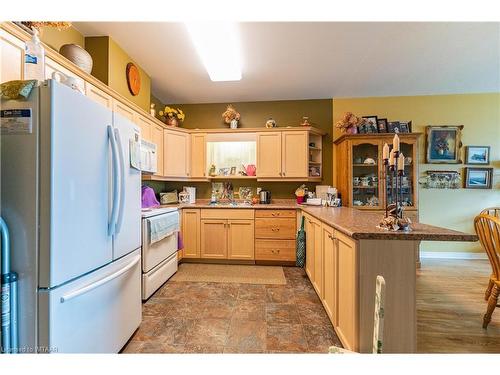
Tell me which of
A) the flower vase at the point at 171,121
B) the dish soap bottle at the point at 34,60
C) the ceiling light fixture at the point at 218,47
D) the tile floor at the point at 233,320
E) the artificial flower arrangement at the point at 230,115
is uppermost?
the ceiling light fixture at the point at 218,47

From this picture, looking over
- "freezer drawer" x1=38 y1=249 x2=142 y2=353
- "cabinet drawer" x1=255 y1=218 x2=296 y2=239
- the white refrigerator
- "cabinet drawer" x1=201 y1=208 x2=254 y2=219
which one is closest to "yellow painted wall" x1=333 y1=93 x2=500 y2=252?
"cabinet drawer" x1=255 y1=218 x2=296 y2=239

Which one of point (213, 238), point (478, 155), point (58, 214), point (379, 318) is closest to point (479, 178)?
point (478, 155)

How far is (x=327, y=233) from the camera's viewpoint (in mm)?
2041

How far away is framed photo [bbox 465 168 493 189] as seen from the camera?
384 centimetres

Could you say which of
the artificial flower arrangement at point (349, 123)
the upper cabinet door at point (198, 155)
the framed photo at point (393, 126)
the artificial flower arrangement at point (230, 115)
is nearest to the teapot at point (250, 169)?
the upper cabinet door at point (198, 155)

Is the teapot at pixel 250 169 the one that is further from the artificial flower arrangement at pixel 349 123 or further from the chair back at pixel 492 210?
the chair back at pixel 492 210

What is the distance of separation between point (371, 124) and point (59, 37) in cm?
Answer: 432

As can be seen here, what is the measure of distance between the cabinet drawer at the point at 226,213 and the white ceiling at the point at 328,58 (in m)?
1.98

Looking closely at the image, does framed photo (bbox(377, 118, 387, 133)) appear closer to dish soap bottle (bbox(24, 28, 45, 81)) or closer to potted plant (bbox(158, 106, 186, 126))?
potted plant (bbox(158, 106, 186, 126))

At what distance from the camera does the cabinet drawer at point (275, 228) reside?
3.49 meters

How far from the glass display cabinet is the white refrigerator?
11.2ft

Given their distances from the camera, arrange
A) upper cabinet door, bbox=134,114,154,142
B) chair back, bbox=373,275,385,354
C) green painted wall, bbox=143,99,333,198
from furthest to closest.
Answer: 1. green painted wall, bbox=143,99,333,198
2. upper cabinet door, bbox=134,114,154,142
3. chair back, bbox=373,275,385,354
